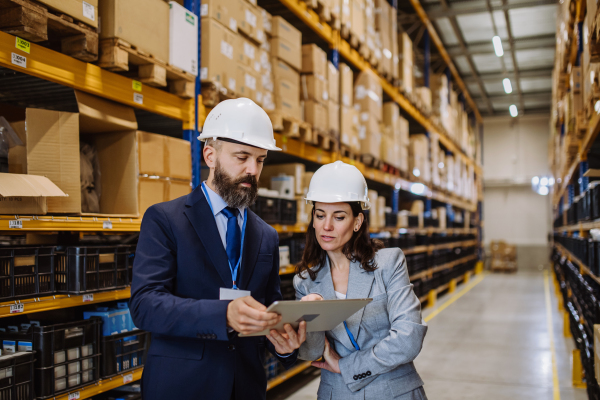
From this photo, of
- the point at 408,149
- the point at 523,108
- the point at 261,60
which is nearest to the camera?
the point at 261,60

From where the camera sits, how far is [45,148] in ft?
8.38

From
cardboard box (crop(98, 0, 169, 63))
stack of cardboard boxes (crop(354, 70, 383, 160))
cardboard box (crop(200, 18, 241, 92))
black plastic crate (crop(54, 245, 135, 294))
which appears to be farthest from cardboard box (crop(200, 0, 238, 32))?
stack of cardboard boxes (crop(354, 70, 383, 160))

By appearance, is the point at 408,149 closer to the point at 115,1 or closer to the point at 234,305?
the point at 115,1

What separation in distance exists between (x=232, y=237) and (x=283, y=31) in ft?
10.8

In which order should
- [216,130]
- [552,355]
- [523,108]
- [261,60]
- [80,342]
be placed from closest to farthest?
[216,130] → [80,342] → [261,60] → [552,355] → [523,108]

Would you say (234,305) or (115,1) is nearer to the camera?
(234,305)

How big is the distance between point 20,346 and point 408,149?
816 cm

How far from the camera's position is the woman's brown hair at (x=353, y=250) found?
223 cm

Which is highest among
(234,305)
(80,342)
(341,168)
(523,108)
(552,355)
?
(523,108)

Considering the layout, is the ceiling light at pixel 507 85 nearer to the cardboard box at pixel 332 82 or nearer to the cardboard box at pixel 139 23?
the cardboard box at pixel 332 82

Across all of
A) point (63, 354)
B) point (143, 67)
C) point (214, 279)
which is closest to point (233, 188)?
point (214, 279)

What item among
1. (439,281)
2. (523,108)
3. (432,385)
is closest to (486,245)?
(523,108)

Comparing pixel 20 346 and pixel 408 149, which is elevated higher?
pixel 408 149

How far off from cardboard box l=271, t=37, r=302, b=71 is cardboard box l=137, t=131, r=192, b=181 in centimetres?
160
